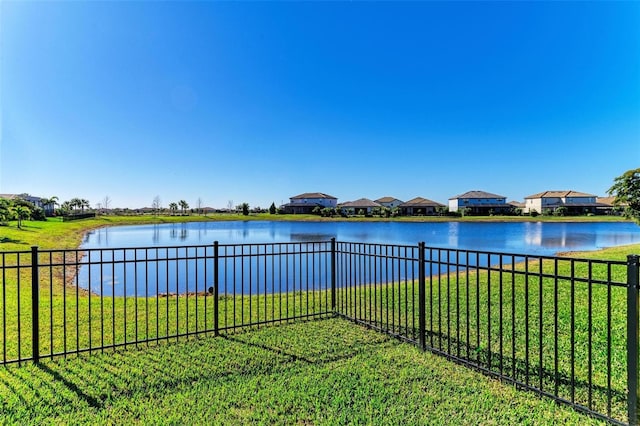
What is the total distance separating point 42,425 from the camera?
2.95 m

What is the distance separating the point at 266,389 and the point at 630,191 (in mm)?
20921

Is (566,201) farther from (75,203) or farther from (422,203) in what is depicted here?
(75,203)

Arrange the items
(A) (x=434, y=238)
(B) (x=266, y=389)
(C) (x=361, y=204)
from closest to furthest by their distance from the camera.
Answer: (B) (x=266, y=389)
(A) (x=434, y=238)
(C) (x=361, y=204)

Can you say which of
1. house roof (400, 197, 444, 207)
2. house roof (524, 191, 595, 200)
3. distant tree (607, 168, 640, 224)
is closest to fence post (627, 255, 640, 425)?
distant tree (607, 168, 640, 224)

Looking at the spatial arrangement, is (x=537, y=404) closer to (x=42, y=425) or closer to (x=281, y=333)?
(x=281, y=333)

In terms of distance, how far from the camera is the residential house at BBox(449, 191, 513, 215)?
8738 cm

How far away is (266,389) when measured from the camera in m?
3.57

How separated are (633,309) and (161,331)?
19.9ft

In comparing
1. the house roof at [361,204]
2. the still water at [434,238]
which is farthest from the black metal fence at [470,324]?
the house roof at [361,204]

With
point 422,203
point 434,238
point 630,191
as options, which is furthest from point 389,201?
point 630,191

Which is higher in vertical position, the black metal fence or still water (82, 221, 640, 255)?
the black metal fence

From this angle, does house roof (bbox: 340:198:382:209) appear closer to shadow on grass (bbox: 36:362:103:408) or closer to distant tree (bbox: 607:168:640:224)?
distant tree (bbox: 607:168:640:224)

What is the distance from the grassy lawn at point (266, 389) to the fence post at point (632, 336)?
1.30ft

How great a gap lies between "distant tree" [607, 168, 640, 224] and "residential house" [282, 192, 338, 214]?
83496 mm
